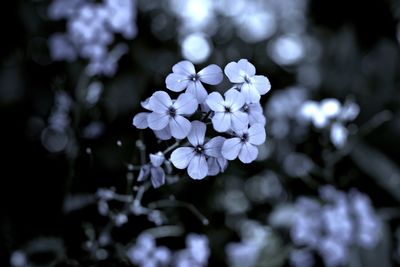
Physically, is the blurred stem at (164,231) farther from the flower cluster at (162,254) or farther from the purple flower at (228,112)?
the purple flower at (228,112)

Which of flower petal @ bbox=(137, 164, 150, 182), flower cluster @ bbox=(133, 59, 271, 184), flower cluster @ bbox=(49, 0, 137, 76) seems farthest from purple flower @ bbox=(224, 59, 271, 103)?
flower cluster @ bbox=(49, 0, 137, 76)

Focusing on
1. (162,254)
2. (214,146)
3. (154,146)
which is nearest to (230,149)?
(214,146)

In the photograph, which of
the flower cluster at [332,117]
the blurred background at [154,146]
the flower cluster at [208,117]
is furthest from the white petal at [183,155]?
the flower cluster at [332,117]

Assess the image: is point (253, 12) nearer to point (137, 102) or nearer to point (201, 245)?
point (137, 102)

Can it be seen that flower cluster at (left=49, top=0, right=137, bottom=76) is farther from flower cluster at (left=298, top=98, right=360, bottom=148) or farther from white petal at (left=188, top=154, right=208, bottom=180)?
white petal at (left=188, top=154, right=208, bottom=180)

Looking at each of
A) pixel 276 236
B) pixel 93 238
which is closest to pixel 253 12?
pixel 276 236

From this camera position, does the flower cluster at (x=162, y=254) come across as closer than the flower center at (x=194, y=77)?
No
